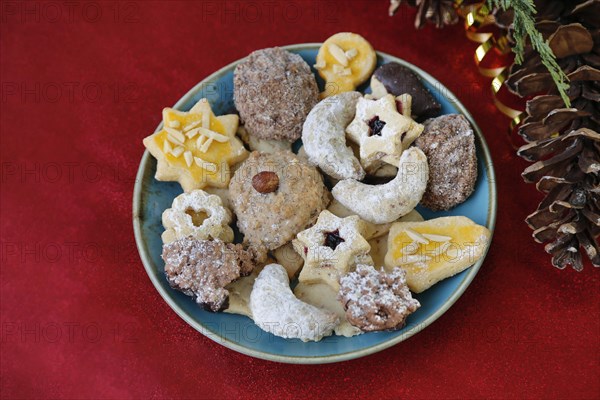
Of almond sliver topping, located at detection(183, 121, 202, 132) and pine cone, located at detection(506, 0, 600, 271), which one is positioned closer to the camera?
pine cone, located at detection(506, 0, 600, 271)

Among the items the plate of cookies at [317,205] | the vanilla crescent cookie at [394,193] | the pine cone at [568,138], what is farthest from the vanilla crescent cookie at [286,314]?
the pine cone at [568,138]

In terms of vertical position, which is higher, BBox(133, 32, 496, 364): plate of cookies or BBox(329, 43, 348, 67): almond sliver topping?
BBox(329, 43, 348, 67): almond sliver topping

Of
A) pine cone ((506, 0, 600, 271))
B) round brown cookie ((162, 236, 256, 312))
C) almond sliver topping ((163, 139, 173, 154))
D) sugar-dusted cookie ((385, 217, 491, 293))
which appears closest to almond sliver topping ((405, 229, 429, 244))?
sugar-dusted cookie ((385, 217, 491, 293))

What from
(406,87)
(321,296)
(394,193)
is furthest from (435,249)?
(406,87)

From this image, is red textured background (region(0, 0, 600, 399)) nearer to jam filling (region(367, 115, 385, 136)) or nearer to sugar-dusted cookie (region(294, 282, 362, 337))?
sugar-dusted cookie (region(294, 282, 362, 337))

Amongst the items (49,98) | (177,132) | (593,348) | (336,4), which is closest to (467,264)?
(593,348)

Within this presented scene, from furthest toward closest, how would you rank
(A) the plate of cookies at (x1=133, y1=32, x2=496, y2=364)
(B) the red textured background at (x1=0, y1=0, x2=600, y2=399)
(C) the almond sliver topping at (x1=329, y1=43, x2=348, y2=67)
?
1. (C) the almond sliver topping at (x1=329, y1=43, x2=348, y2=67)
2. (B) the red textured background at (x1=0, y1=0, x2=600, y2=399)
3. (A) the plate of cookies at (x1=133, y1=32, x2=496, y2=364)

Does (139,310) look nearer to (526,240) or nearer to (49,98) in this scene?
(49,98)
